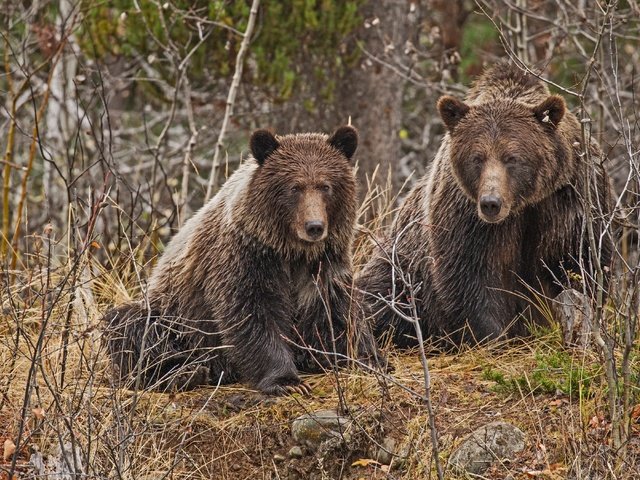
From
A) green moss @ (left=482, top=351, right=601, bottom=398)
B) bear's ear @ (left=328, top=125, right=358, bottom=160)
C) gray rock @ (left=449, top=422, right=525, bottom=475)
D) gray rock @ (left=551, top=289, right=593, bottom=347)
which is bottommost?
gray rock @ (left=449, top=422, right=525, bottom=475)

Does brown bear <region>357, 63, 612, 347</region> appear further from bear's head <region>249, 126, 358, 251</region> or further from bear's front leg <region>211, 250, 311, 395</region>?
bear's front leg <region>211, 250, 311, 395</region>

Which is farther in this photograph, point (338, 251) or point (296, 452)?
point (338, 251)

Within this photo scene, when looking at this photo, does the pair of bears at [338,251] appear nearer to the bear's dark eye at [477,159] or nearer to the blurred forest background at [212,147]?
the bear's dark eye at [477,159]

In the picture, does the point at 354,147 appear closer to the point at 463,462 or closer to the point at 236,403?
the point at 236,403

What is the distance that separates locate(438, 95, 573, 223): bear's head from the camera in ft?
21.9

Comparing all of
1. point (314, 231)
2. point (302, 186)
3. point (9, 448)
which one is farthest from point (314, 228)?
point (9, 448)

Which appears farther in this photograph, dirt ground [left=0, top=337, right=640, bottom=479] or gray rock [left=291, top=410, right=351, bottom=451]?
gray rock [left=291, top=410, right=351, bottom=451]

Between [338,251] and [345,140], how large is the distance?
0.66 m

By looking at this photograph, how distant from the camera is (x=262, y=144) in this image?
21.8 ft

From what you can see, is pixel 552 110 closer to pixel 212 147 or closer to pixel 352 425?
pixel 352 425

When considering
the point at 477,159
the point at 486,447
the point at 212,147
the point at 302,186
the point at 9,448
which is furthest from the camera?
the point at 212,147

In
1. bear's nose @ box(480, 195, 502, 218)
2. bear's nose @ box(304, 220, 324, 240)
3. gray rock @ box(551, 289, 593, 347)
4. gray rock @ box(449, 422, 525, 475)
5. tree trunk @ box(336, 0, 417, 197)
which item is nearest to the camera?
gray rock @ box(449, 422, 525, 475)

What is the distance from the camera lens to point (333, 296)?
6.71 meters

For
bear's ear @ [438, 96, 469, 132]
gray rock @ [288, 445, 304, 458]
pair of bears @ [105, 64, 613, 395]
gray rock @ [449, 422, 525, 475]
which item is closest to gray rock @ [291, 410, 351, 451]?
gray rock @ [288, 445, 304, 458]
